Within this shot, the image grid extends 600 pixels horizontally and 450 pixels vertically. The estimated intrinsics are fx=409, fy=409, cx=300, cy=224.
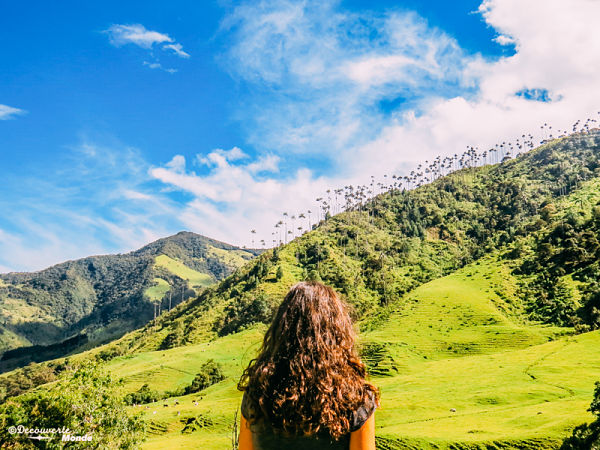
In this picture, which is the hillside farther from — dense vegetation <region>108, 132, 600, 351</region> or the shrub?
the shrub

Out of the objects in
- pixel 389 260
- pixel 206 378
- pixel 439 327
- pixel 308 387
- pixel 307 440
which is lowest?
pixel 206 378

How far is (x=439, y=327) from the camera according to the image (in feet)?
322

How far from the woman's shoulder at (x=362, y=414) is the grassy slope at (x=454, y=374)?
26.4ft

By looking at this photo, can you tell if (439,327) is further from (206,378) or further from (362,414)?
(362,414)

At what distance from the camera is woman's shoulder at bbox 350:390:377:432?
400 centimetres

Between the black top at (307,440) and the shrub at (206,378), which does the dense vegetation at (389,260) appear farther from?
the black top at (307,440)

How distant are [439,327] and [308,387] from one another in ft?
336

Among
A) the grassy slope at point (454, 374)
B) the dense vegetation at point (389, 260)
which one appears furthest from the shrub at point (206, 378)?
the dense vegetation at point (389, 260)

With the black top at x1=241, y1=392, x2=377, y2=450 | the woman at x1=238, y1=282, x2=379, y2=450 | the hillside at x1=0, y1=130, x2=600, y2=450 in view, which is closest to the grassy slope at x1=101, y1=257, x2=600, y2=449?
the hillside at x1=0, y1=130, x2=600, y2=450

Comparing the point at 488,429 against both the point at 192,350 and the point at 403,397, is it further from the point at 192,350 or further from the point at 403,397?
the point at 192,350

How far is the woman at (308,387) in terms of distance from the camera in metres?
3.93

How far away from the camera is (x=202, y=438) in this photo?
5619cm

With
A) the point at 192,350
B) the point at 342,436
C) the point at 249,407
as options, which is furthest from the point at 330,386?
the point at 192,350

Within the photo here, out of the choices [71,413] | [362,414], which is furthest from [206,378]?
[362,414]
